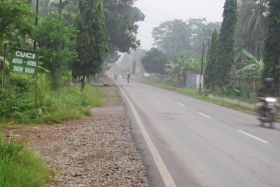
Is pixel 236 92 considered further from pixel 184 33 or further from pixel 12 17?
pixel 184 33

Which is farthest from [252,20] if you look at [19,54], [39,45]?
[19,54]

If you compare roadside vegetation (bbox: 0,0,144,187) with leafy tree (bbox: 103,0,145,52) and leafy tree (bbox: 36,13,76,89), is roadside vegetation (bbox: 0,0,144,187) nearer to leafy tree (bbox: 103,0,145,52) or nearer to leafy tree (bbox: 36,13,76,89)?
leafy tree (bbox: 36,13,76,89)

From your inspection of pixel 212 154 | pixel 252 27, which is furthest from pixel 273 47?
pixel 252 27

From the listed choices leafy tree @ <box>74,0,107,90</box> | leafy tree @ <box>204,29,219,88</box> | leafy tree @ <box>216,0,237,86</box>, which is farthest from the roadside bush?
leafy tree @ <box>74,0,107,90</box>

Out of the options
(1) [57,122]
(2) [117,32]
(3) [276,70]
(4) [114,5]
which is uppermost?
(4) [114,5]

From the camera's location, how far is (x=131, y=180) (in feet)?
24.3

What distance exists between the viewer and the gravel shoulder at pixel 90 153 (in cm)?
741

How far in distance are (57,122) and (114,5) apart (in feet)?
155

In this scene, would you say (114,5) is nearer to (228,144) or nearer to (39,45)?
(39,45)

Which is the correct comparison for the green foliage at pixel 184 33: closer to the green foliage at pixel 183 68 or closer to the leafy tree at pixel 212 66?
the green foliage at pixel 183 68

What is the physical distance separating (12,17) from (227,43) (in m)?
38.6

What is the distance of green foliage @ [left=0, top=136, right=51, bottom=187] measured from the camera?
606 centimetres

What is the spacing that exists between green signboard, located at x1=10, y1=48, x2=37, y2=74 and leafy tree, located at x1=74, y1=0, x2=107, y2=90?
46.5ft

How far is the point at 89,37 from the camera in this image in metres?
30.6
